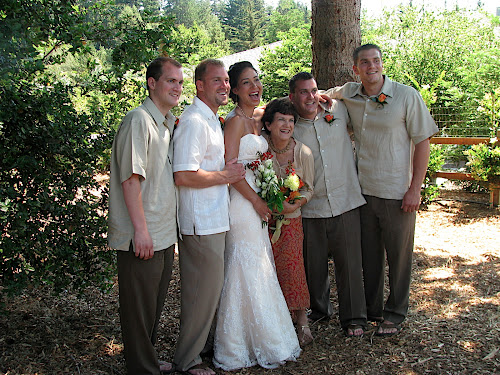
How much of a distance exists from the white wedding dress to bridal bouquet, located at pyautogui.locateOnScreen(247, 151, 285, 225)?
15 centimetres

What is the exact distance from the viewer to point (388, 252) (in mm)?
4543

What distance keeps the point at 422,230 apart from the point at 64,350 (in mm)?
6040

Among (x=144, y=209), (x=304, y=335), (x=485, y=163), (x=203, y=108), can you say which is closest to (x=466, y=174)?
(x=485, y=163)

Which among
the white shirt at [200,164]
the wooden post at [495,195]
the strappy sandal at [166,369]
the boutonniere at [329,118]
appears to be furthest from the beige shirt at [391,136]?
the wooden post at [495,195]

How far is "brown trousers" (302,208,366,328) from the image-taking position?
449cm

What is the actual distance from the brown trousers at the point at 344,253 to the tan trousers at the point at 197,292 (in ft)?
3.60

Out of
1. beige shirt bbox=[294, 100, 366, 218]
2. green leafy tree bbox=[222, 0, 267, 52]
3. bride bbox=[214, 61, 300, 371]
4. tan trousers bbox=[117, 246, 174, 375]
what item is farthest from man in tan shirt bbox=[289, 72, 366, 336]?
green leafy tree bbox=[222, 0, 267, 52]

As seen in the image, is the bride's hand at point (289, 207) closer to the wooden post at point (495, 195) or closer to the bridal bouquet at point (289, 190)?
the bridal bouquet at point (289, 190)

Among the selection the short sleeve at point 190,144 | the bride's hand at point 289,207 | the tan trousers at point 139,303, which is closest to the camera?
the tan trousers at point 139,303

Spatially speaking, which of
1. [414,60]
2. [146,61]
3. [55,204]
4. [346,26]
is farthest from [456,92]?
[55,204]

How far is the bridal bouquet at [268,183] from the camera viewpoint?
4.03 meters

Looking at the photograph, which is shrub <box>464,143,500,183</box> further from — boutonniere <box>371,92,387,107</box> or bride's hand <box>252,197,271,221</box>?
bride's hand <box>252,197,271,221</box>

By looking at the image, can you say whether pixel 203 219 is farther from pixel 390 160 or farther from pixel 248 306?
pixel 390 160

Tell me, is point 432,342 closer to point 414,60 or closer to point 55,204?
point 55,204
